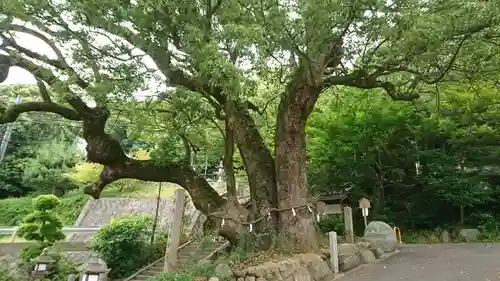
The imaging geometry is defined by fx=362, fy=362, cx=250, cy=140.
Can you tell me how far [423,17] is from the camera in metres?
5.61

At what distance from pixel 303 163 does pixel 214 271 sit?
2998mm

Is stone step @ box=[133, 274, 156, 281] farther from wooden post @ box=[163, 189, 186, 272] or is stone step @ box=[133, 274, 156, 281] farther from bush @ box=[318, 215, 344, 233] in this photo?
bush @ box=[318, 215, 344, 233]

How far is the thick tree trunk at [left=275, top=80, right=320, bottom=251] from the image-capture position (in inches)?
Result: 293

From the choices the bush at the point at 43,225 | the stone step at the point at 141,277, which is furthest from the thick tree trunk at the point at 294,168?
the bush at the point at 43,225

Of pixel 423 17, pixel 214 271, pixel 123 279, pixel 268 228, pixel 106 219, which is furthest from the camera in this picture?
pixel 106 219

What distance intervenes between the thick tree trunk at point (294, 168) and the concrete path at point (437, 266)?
1.19 m

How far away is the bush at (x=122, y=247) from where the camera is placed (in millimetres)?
9977

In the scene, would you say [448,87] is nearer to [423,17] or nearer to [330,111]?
[330,111]

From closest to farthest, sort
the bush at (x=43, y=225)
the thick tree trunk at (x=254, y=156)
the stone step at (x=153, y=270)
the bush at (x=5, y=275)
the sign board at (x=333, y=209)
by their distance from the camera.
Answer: the thick tree trunk at (x=254, y=156)
the bush at (x=5, y=275)
the stone step at (x=153, y=270)
the sign board at (x=333, y=209)
the bush at (x=43, y=225)

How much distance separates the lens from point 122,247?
33.2 ft

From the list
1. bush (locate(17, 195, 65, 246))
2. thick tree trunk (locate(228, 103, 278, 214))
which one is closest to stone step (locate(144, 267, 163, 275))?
bush (locate(17, 195, 65, 246))

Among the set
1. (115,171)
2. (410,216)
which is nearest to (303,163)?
(115,171)

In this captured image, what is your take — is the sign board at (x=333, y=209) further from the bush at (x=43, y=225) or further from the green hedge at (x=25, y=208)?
the green hedge at (x=25, y=208)

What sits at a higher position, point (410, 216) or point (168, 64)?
point (168, 64)
